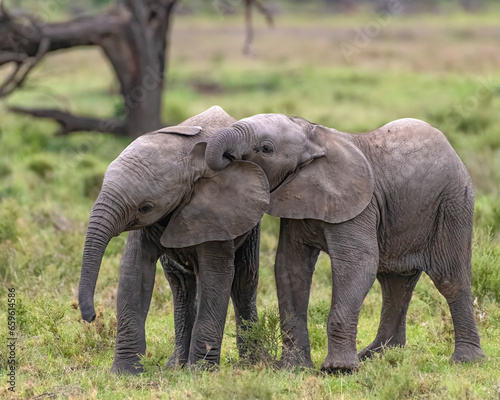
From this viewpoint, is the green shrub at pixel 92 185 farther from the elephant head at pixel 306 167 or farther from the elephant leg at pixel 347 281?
the elephant leg at pixel 347 281

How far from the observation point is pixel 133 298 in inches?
233

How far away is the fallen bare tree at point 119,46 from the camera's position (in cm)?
1414

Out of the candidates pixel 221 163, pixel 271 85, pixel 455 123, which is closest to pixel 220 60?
pixel 271 85

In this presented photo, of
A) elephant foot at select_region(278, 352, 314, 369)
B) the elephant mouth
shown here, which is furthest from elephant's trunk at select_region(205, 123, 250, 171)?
elephant foot at select_region(278, 352, 314, 369)

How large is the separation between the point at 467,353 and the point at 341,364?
1.10 meters

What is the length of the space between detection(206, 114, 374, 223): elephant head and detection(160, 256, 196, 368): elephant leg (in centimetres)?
99

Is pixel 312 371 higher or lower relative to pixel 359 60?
higher

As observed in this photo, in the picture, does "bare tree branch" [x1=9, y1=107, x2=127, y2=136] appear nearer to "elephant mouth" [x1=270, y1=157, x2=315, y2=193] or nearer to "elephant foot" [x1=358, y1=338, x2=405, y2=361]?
"elephant foot" [x1=358, y1=338, x2=405, y2=361]

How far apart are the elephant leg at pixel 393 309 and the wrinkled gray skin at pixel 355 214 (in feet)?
0.04

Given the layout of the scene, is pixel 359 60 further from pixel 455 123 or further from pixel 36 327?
pixel 36 327

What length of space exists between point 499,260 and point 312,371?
2506 millimetres

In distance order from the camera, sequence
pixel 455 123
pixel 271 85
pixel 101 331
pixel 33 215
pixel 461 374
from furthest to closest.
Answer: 1. pixel 271 85
2. pixel 455 123
3. pixel 33 215
4. pixel 101 331
5. pixel 461 374

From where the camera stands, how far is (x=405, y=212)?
245 inches

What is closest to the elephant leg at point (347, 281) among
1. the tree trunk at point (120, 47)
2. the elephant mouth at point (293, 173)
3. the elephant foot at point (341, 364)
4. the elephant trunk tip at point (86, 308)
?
the elephant foot at point (341, 364)
